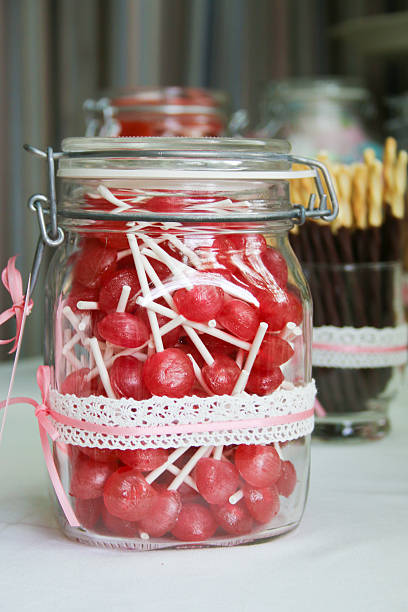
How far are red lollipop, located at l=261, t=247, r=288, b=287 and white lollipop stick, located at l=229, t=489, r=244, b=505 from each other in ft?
0.48

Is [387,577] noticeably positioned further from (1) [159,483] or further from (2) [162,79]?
(2) [162,79]

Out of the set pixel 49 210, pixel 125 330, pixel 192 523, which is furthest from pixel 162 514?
pixel 49 210

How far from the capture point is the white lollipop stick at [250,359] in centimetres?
52

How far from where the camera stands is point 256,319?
529 millimetres

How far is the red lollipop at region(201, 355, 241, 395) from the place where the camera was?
519 mm

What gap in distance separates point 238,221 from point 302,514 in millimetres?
226

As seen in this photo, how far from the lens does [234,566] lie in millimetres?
508

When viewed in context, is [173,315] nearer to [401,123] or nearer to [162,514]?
[162,514]

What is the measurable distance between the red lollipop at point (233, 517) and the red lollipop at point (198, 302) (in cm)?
13

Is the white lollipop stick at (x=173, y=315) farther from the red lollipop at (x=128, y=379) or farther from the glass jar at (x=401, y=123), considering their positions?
the glass jar at (x=401, y=123)

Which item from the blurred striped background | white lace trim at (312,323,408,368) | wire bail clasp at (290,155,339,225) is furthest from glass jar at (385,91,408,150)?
wire bail clasp at (290,155,339,225)

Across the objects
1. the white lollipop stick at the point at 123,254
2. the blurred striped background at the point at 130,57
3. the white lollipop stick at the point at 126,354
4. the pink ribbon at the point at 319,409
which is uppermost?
the blurred striped background at the point at 130,57

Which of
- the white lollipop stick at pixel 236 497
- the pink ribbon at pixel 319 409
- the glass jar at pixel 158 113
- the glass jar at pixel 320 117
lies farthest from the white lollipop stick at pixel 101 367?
the glass jar at pixel 320 117

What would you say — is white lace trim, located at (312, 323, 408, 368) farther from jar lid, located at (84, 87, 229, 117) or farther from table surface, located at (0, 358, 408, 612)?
jar lid, located at (84, 87, 229, 117)
